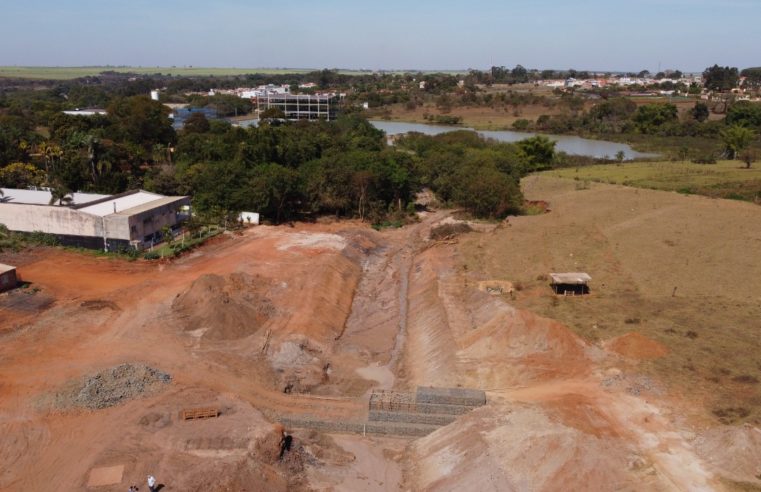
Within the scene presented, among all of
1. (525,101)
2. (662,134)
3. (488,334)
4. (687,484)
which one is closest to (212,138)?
(488,334)

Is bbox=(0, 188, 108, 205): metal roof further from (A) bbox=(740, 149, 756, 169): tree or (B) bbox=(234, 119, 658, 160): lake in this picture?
(A) bbox=(740, 149, 756, 169): tree

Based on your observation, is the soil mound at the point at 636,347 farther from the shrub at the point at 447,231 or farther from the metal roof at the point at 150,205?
the metal roof at the point at 150,205

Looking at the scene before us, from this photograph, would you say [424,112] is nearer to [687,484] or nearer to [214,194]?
[214,194]

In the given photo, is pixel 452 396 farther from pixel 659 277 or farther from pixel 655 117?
pixel 655 117

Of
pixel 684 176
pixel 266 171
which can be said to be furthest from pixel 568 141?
pixel 266 171

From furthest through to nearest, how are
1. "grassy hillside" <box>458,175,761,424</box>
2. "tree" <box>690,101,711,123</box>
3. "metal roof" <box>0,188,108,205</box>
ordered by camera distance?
1. "tree" <box>690,101,711,123</box>
2. "metal roof" <box>0,188,108,205</box>
3. "grassy hillside" <box>458,175,761,424</box>

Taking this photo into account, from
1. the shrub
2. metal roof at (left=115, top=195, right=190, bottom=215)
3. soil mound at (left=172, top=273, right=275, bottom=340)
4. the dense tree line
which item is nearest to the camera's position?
soil mound at (left=172, top=273, right=275, bottom=340)

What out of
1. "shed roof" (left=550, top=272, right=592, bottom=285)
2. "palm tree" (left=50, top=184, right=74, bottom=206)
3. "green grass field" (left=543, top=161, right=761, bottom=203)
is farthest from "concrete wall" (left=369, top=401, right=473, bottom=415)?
"green grass field" (left=543, top=161, right=761, bottom=203)
